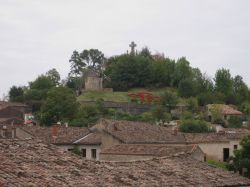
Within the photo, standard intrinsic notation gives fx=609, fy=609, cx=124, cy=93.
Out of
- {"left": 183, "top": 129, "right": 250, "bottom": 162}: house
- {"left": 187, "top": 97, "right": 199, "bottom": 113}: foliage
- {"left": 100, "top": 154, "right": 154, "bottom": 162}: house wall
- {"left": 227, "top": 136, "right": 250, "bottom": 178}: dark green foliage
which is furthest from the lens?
{"left": 187, "top": 97, "right": 199, "bottom": 113}: foliage

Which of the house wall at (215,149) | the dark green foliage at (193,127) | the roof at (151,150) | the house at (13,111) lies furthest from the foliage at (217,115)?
the roof at (151,150)

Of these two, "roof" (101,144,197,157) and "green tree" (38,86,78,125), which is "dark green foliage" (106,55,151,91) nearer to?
"green tree" (38,86,78,125)

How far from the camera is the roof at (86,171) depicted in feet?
45.9

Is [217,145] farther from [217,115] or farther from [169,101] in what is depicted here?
[169,101]

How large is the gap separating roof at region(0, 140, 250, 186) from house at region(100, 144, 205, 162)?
13846mm

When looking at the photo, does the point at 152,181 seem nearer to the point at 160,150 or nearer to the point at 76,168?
the point at 76,168

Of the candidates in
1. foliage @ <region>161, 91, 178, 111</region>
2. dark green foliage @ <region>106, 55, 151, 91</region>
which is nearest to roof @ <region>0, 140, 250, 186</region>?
foliage @ <region>161, 91, 178, 111</region>

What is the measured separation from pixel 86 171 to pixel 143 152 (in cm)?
1986

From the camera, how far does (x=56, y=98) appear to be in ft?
231

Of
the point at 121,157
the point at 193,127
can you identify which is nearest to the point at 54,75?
the point at 193,127

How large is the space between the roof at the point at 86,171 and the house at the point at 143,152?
1385 cm

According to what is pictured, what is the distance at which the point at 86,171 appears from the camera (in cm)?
1558

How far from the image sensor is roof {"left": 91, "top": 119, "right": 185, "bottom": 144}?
45.8 metres

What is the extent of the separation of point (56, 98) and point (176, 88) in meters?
42.9
